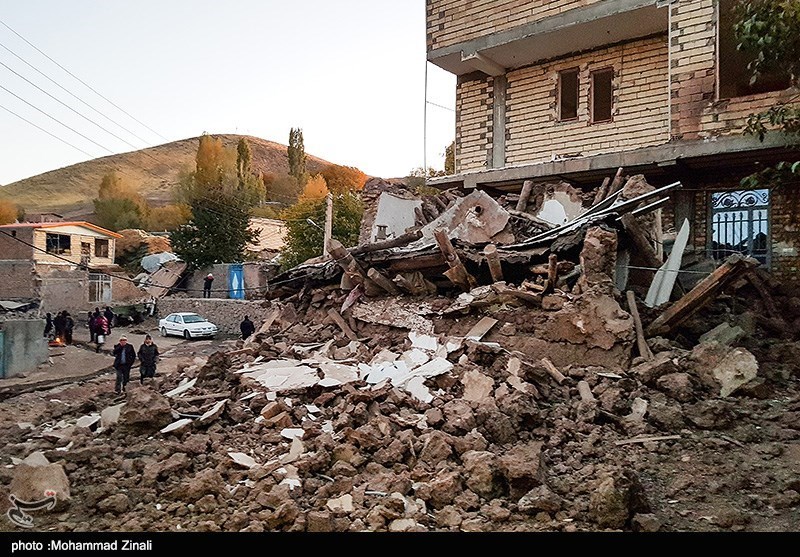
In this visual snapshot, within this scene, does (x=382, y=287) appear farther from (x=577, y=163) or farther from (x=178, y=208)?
(x=178, y=208)

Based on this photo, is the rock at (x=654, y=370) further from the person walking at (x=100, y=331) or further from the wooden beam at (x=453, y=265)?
the person walking at (x=100, y=331)

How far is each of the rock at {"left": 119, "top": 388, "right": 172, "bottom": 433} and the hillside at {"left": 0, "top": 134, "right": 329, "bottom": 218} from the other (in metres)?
63.4

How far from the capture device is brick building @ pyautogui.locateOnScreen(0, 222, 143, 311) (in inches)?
1198

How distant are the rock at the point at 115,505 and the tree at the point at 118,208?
191 ft

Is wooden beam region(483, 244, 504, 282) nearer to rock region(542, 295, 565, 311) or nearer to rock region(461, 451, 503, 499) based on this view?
rock region(542, 295, 565, 311)

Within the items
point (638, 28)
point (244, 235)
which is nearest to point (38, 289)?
point (244, 235)

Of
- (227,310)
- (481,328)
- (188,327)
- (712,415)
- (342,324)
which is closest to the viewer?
(712,415)

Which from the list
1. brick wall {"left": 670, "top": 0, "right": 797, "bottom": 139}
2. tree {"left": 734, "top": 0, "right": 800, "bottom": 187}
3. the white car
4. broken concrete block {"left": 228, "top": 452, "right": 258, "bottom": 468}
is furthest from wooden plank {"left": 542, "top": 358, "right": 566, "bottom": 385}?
the white car

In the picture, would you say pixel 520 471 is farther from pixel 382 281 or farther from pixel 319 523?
pixel 382 281

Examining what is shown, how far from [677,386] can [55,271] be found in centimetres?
3643

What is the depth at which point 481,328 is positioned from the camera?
7770 mm

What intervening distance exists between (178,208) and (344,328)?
5550 centimetres

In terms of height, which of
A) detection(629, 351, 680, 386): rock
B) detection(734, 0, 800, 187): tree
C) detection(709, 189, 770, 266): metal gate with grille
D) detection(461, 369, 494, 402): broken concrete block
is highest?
detection(734, 0, 800, 187): tree

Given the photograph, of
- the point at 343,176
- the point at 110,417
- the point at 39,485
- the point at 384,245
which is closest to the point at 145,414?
the point at 110,417
